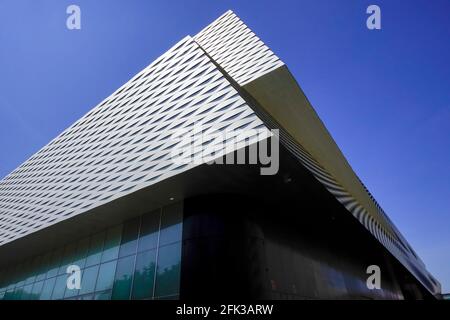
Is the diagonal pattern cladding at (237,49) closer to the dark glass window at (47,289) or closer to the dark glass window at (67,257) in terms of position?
the dark glass window at (67,257)

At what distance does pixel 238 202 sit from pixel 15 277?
1944 cm

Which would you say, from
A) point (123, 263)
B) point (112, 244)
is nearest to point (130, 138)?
point (112, 244)

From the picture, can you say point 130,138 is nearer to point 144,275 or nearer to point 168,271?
point 144,275

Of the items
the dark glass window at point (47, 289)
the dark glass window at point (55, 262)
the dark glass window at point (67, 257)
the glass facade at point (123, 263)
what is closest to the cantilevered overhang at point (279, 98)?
the glass facade at point (123, 263)

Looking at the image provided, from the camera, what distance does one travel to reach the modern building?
12.4 meters

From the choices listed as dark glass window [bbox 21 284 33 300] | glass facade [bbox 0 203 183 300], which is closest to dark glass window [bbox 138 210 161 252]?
glass facade [bbox 0 203 183 300]

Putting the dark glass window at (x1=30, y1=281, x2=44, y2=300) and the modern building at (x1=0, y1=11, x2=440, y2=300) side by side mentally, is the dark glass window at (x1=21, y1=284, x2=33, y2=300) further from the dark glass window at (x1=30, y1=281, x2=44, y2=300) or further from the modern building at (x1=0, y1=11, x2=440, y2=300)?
the dark glass window at (x1=30, y1=281, x2=44, y2=300)

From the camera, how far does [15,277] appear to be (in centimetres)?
2216

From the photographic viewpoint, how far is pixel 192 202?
14.4m

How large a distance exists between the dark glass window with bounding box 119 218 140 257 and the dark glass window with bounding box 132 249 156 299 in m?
1.03

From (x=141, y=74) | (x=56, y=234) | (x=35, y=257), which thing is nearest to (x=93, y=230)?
(x=56, y=234)

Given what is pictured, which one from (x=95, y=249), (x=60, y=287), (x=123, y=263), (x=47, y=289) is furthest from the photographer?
(x=47, y=289)

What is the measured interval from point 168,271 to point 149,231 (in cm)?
284

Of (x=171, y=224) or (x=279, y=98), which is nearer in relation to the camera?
(x=171, y=224)
